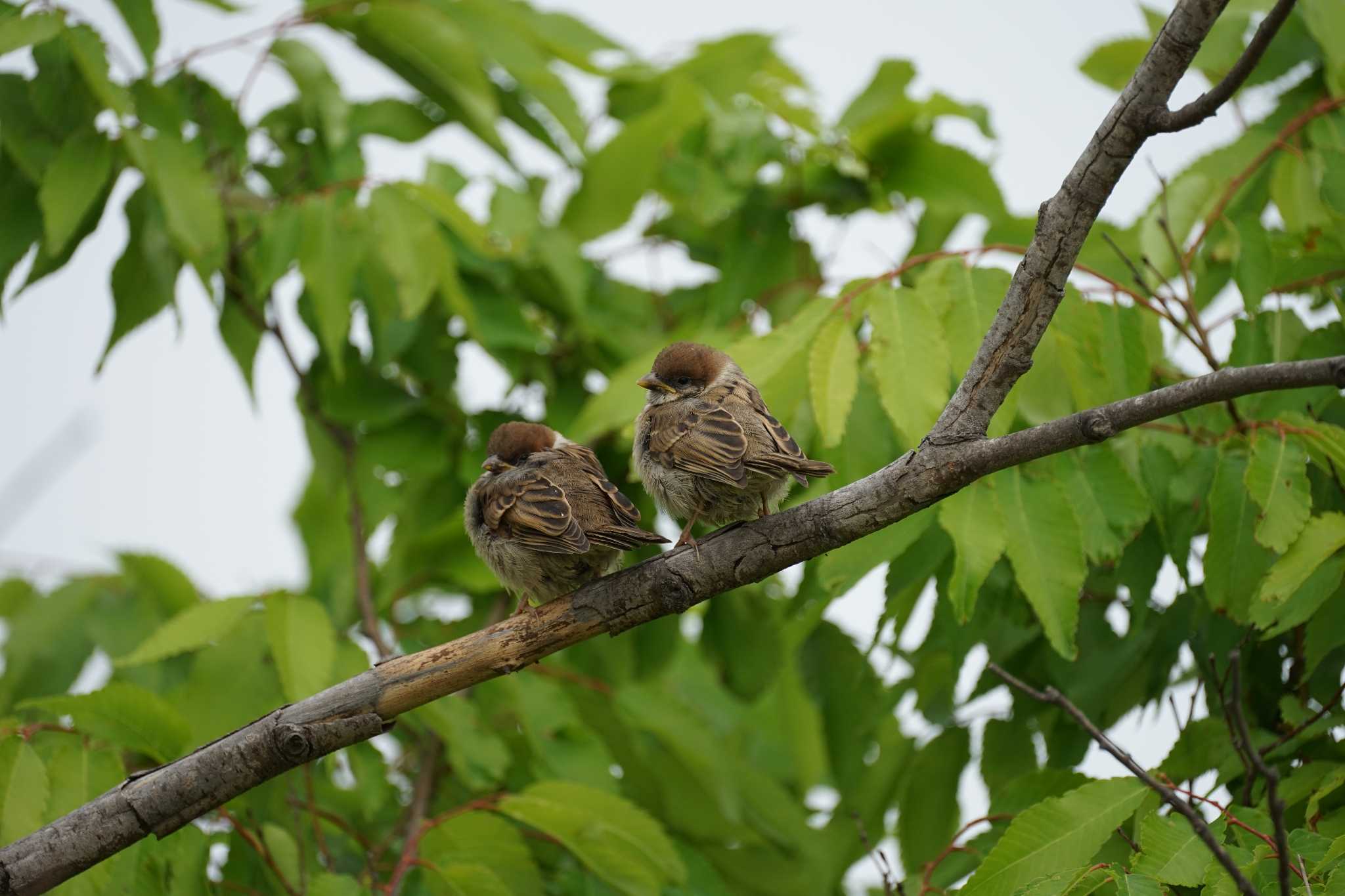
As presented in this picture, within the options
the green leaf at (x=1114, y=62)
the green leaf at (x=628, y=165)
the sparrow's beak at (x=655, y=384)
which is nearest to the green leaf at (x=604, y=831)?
the sparrow's beak at (x=655, y=384)

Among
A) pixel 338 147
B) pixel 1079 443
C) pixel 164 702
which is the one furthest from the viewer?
pixel 338 147

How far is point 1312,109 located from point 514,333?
12.2 ft

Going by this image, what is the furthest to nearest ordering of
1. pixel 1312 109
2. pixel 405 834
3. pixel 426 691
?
pixel 405 834 → pixel 1312 109 → pixel 426 691

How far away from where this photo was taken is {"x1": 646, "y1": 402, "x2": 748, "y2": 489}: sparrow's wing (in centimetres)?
363

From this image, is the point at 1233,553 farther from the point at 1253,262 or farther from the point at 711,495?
the point at 711,495

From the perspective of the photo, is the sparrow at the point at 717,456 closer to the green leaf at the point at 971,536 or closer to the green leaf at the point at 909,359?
the green leaf at the point at 909,359

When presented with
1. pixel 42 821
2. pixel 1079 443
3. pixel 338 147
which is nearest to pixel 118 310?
pixel 338 147

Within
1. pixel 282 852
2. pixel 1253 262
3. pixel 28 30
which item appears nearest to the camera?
pixel 1253 262

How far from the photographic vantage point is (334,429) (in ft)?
20.6

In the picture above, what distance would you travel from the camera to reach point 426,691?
10.8ft

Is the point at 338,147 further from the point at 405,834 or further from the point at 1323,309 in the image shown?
the point at 1323,309

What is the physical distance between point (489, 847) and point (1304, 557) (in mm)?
2934

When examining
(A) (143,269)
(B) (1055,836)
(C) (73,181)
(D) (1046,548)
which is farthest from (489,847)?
(C) (73,181)

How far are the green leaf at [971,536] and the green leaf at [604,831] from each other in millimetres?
1629
